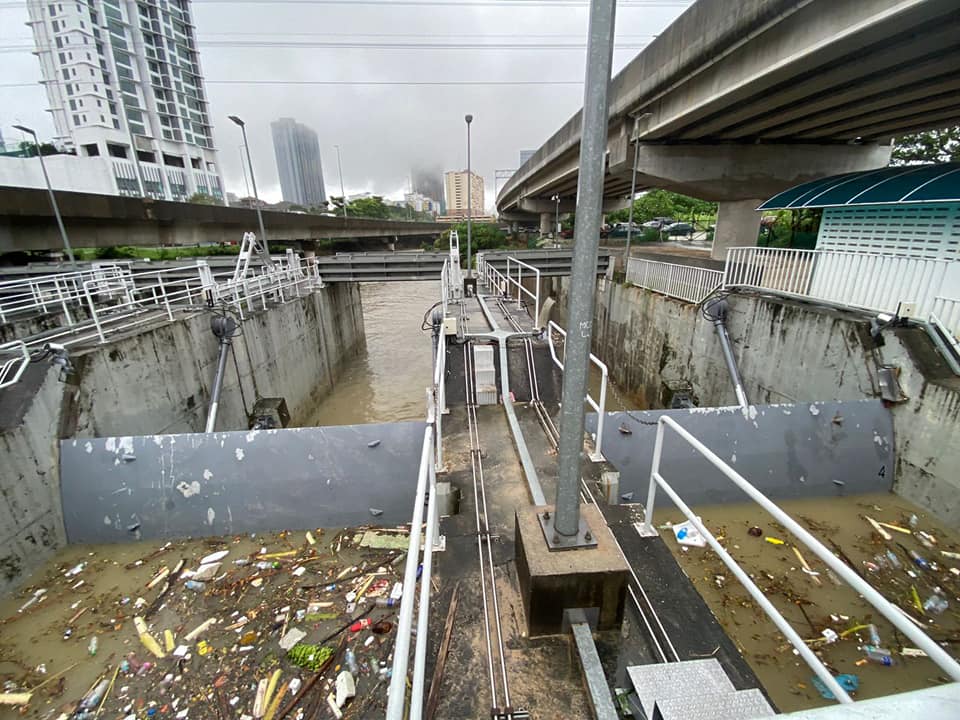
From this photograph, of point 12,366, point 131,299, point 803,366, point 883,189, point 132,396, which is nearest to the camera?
point 12,366

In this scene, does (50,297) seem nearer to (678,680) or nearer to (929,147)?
(678,680)

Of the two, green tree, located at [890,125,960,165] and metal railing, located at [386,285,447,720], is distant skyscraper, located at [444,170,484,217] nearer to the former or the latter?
green tree, located at [890,125,960,165]

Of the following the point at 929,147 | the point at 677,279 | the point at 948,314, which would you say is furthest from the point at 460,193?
the point at 948,314

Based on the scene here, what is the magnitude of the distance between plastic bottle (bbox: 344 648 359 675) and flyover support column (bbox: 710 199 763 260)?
16030 mm

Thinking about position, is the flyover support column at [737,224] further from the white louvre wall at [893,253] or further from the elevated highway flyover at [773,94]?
the white louvre wall at [893,253]

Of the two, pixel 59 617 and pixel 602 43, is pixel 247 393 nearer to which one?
pixel 59 617

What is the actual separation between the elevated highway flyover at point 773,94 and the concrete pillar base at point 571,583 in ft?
28.7

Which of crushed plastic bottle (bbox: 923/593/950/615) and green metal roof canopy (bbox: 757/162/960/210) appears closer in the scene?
crushed plastic bottle (bbox: 923/593/950/615)

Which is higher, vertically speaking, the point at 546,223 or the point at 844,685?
the point at 546,223

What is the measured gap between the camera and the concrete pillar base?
2.42 meters

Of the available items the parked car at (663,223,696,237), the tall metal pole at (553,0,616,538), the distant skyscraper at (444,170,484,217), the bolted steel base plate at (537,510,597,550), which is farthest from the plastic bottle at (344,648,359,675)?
the distant skyscraper at (444,170,484,217)

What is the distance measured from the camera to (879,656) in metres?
3.84

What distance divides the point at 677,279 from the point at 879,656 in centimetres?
954

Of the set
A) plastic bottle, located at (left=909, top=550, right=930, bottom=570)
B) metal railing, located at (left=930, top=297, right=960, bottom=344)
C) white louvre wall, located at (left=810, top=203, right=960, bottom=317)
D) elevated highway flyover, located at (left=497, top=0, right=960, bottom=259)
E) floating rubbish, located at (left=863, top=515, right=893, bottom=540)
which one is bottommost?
floating rubbish, located at (left=863, top=515, right=893, bottom=540)
